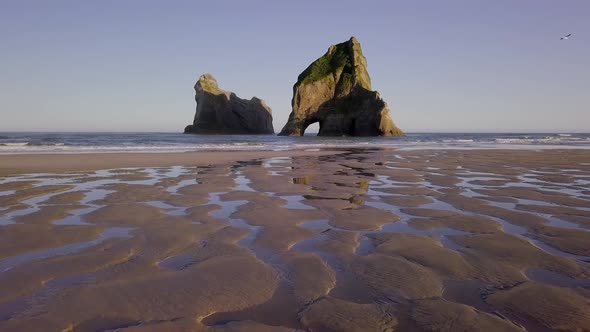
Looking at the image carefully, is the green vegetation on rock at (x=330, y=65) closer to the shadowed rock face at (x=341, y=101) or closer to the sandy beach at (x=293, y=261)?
the shadowed rock face at (x=341, y=101)

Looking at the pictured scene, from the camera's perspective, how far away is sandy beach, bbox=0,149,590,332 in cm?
249

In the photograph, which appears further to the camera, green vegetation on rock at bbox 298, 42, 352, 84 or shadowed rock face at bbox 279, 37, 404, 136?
green vegetation on rock at bbox 298, 42, 352, 84

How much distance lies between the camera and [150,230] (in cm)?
466

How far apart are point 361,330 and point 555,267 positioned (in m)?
2.14

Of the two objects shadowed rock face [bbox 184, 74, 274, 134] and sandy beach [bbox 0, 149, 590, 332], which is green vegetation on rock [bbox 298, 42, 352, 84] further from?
sandy beach [bbox 0, 149, 590, 332]

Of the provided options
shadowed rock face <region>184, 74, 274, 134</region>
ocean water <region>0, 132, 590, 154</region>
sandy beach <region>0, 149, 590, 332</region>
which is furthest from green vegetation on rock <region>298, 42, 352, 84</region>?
sandy beach <region>0, 149, 590, 332</region>

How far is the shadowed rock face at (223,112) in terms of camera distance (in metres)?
89.6

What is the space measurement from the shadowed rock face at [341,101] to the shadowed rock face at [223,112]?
57.6ft

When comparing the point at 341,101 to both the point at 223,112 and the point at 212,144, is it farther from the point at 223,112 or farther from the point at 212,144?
the point at 212,144

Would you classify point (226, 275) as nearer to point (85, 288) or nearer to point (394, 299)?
point (85, 288)

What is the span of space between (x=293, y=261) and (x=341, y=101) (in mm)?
74525

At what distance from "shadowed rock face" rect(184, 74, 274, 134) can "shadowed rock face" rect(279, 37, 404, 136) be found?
57.6 feet

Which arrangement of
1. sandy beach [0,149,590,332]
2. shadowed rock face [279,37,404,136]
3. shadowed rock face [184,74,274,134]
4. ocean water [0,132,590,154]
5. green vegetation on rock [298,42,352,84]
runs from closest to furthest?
sandy beach [0,149,590,332] → ocean water [0,132,590,154] → shadowed rock face [279,37,404,136] → green vegetation on rock [298,42,352,84] → shadowed rock face [184,74,274,134]

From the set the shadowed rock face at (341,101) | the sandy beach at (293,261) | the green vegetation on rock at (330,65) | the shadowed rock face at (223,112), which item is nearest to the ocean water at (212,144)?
the sandy beach at (293,261)
